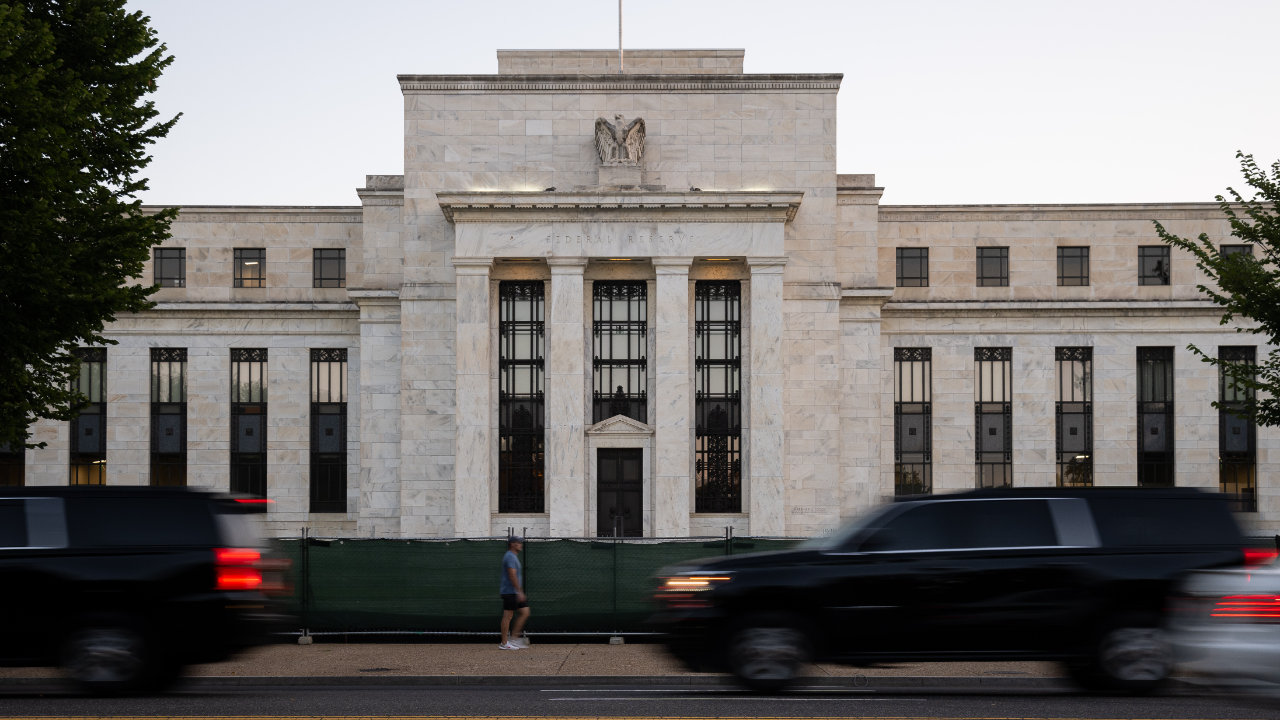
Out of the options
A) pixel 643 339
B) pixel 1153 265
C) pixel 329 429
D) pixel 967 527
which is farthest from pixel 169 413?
pixel 967 527

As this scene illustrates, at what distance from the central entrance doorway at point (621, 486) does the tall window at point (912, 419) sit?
10131mm

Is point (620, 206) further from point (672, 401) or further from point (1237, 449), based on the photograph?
point (1237, 449)

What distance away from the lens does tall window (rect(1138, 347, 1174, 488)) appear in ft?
145

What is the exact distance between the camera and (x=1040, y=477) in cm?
4372

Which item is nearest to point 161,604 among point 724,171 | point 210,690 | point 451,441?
point 210,690

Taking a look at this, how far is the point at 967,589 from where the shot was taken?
12188 millimetres

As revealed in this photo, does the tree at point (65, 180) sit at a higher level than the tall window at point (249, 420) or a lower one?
higher

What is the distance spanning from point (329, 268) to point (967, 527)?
119 feet

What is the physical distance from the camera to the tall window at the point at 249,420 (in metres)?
44.1

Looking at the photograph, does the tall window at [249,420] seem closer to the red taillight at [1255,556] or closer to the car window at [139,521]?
the car window at [139,521]

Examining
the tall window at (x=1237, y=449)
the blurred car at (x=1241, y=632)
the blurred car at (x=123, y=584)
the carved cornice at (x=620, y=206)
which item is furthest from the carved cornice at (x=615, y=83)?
the blurred car at (x=1241, y=632)

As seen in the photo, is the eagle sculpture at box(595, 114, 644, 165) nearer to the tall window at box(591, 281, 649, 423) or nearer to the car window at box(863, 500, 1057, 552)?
the tall window at box(591, 281, 649, 423)

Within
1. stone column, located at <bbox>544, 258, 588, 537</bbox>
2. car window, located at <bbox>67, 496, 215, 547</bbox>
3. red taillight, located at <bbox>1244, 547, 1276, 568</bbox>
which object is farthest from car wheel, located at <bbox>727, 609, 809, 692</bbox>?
stone column, located at <bbox>544, 258, 588, 537</bbox>

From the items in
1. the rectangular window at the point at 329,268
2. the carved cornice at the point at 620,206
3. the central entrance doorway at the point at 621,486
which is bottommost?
the central entrance doorway at the point at 621,486
